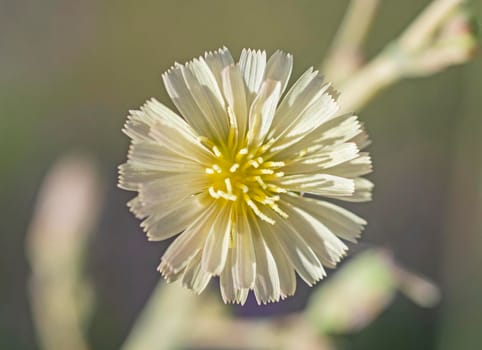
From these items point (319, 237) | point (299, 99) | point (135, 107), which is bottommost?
point (319, 237)

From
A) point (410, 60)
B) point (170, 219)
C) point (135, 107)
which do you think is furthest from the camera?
point (135, 107)

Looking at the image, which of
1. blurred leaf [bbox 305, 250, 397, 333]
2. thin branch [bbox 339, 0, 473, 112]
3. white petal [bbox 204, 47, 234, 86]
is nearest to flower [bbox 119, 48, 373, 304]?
white petal [bbox 204, 47, 234, 86]

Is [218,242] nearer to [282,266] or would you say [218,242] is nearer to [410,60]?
[282,266]

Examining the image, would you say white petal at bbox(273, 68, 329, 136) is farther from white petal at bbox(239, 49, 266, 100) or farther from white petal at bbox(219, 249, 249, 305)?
white petal at bbox(219, 249, 249, 305)

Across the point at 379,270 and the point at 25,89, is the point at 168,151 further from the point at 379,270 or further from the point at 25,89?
the point at 25,89

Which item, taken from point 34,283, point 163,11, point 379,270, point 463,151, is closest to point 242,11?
point 163,11

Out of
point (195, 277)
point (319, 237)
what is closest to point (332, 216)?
point (319, 237)

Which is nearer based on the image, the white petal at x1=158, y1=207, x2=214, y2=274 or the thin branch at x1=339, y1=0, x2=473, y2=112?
the white petal at x1=158, y1=207, x2=214, y2=274

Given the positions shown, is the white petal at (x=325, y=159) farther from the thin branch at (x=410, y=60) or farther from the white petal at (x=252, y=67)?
the thin branch at (x=410, y=60)
